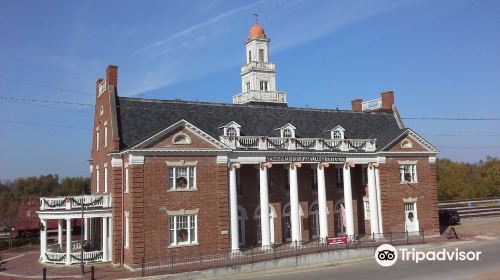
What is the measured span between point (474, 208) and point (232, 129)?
38589mm

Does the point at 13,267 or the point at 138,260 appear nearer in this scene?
the point at 138,260

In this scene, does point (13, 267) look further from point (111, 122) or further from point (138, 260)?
point (111, 122)

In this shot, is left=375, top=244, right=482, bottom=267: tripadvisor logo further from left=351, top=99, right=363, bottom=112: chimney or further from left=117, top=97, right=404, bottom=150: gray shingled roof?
left=351, top=99, right=363, bottom=112: chimney

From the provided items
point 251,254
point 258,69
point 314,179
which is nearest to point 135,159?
point 251,254

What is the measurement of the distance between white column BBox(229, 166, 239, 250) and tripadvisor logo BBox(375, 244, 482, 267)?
9.57 m

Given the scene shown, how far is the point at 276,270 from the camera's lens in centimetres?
3028

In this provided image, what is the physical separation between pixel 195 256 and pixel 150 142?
7943mm

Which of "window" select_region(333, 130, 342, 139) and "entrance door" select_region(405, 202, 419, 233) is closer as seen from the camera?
"window" select_region(333, 130, 342, 139)

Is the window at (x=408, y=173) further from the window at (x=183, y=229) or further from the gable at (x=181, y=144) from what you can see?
the window at (x=183, y=229)

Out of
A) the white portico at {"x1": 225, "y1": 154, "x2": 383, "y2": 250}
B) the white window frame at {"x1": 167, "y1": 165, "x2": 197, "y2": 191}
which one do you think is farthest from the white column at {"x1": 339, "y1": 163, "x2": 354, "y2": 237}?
the white window frame at {"x1": 167, "y1": 165, "x2": 197, "y2": 191}

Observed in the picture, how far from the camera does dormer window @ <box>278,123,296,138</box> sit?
125ft

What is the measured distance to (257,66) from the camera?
64.0 meters

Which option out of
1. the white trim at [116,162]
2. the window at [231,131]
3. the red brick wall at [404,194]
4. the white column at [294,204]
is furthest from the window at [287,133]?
the white trim at [116,162]

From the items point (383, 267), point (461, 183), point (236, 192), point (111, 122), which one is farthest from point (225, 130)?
point (461, 183)
